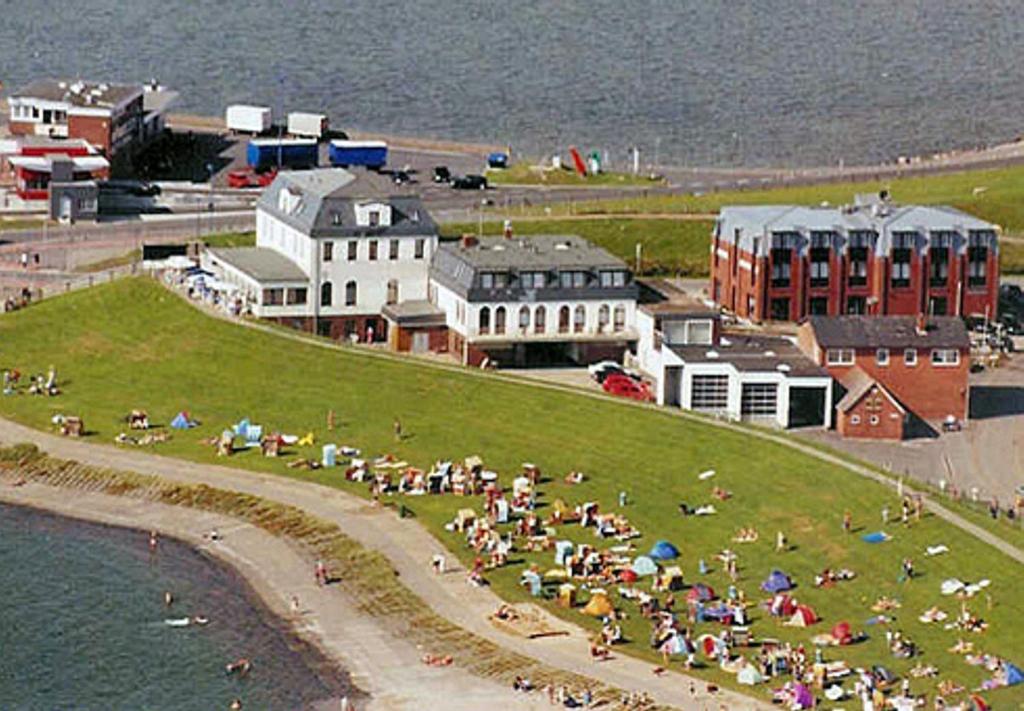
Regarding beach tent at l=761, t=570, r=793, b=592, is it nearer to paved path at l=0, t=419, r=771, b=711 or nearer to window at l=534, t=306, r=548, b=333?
paved path at l=0, t=419, r=771, b=711

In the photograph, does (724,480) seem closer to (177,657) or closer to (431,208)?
(177,657)

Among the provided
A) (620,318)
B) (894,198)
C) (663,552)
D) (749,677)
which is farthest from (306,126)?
(749,677)

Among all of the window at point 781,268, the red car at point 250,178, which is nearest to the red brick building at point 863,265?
the window at point 781,268

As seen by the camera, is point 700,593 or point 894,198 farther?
point 894,198

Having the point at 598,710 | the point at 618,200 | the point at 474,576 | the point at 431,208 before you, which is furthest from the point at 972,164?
the point at 598,710

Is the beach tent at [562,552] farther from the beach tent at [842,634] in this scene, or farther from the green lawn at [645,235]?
the green lawn at [645,235]

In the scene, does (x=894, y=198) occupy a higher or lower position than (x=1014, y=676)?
higher

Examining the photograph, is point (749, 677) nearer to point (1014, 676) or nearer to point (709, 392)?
point (1014, 676)
